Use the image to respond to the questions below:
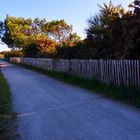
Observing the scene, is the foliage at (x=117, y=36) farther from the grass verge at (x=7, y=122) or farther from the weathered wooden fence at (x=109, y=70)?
the grass verge at (x=7, y=122)

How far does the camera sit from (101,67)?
621 inches

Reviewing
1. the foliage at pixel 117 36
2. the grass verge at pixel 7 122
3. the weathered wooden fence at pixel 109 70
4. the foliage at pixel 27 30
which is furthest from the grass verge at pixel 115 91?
the foliage at pixel 27 30

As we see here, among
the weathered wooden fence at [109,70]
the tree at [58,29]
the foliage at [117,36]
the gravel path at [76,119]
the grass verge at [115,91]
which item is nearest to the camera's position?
the gravel path at [76,119]

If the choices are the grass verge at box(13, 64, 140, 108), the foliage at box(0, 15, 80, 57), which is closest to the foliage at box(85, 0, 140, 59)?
the grass verge at box(13, 64, 140, 108)

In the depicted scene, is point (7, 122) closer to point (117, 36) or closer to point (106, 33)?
point (117, 36)

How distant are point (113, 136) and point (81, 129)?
2.95ft

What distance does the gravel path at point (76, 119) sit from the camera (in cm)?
715

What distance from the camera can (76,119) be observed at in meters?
8.66

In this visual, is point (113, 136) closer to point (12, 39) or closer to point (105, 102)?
point (105, 102)

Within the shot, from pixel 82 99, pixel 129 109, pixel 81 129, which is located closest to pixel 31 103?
pixel 82 99

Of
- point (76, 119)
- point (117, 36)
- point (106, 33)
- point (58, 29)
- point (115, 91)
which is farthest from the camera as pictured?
point (58, 29)

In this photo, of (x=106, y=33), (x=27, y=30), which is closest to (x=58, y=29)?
(x=27, y=30)

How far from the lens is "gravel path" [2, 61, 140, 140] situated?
7.15 meters

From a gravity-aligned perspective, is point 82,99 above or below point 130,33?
below
